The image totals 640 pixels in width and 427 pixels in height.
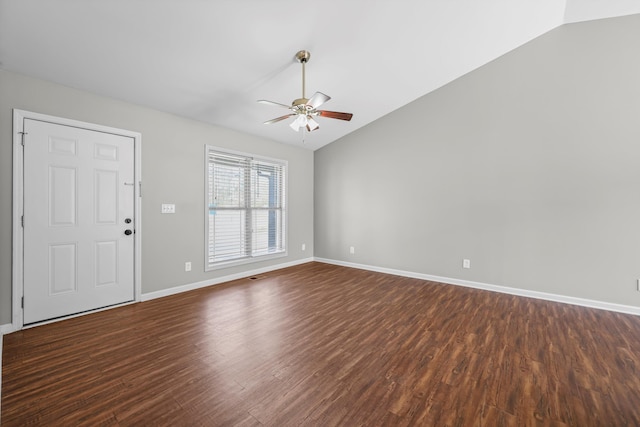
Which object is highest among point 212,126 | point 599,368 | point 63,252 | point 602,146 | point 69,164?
point 212,126

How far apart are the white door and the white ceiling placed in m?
0.67

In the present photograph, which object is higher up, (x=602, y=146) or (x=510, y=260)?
(x=602, y=146)

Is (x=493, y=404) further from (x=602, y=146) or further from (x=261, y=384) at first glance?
(x=602, y=146)

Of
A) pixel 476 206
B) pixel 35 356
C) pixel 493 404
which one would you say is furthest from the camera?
pixel 476 206

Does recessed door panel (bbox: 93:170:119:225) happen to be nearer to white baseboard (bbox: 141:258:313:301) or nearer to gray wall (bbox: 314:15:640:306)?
white baseboard (bbox: 141:258:313:301)

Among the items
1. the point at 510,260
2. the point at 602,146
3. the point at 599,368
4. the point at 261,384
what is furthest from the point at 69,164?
the point at 602,146

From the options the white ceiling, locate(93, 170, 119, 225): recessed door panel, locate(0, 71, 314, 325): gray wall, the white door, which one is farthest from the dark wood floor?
the white ceiling

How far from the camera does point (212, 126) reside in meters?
4.11

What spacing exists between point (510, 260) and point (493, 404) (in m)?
2.77

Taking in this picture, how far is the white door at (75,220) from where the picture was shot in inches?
104

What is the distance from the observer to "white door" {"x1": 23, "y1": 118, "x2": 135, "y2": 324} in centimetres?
265

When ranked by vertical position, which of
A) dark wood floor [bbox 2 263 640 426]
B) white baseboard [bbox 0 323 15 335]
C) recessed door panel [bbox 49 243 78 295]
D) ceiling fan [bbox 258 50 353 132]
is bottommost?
dark wood floor [bbox 2 263 640 426]

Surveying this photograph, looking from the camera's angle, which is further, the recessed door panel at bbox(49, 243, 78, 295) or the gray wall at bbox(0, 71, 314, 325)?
the recessed door panel at bbox(49, 243, 78, 295)

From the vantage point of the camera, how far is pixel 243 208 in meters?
4.62
